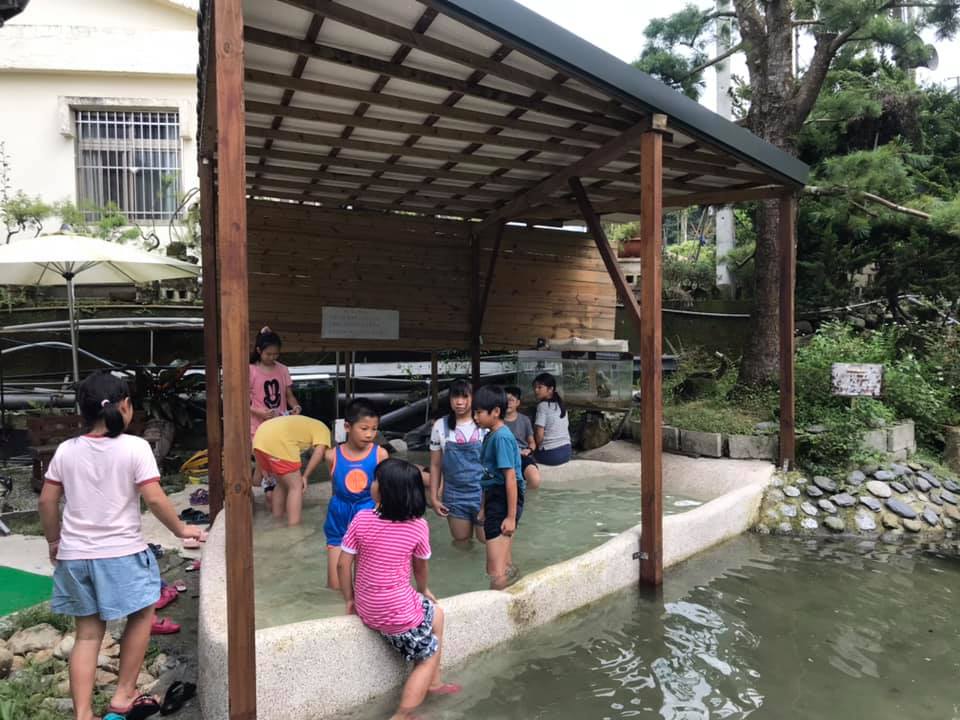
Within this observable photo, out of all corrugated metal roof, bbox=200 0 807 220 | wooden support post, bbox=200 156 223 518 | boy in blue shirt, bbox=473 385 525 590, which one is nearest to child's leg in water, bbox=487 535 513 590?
boy in blue shirt, bbox=473 385 525 590

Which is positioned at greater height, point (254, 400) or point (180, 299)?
point (180, 299)

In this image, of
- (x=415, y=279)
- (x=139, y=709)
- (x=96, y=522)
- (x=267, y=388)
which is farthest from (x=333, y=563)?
(x=415, y=279)

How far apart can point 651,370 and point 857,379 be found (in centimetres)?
329

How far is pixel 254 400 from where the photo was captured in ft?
18.4

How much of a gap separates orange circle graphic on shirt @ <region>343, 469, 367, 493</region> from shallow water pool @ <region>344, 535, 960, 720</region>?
1.11m

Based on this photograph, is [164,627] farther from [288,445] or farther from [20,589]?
[288,445]

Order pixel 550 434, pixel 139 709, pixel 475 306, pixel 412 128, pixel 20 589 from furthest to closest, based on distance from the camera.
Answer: pixel 475 306 < pixel 550 434 < pixel 412 128 < pixel 20 589 < pixel 139 709

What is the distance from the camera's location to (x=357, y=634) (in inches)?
120

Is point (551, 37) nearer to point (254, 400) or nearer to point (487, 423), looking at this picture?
point (487, 423)

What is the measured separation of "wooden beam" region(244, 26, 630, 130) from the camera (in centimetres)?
385

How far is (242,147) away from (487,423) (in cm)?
219

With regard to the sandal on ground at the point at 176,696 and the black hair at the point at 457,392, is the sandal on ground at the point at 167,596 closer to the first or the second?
the sandal on ground at the point at 176,696

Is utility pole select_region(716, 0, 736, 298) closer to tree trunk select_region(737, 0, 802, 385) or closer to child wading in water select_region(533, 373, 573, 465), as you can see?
tree trunk select_region(737, 0, 802, 385)

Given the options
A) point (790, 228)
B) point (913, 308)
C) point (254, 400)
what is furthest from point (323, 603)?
point (913, 308)
